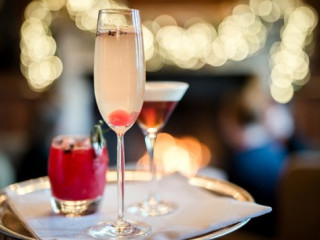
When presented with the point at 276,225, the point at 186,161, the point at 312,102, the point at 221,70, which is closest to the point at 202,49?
the point at 221,70

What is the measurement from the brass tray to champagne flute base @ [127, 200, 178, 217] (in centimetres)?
13

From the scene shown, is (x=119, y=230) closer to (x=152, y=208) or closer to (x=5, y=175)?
(x=152, y=208)

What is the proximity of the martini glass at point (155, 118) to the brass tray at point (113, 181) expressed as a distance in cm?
13

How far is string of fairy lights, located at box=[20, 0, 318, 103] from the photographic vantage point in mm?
4195

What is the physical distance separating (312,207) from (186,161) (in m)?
0.70

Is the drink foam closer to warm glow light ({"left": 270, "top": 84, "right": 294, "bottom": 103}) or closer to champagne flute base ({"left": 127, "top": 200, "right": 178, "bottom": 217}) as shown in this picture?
champagne flute base ({"left": 127, "top": 200, "right": 178, "bottom": 217})

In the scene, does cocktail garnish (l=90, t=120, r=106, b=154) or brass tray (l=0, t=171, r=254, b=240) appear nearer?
brass tray (l=0, t=171, r=254, b=240)

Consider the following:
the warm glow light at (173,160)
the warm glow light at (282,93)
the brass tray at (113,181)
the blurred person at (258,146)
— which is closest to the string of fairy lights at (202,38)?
the warm glow light at (282,93)

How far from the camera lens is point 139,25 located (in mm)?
867

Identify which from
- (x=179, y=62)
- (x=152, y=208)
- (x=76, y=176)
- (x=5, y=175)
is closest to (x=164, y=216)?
(x=152, y=208)

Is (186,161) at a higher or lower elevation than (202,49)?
lower

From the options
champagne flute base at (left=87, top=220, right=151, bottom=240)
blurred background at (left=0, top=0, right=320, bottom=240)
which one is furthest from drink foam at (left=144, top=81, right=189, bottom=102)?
blurred background at (left=0, top=0, right=320, bottom=240)

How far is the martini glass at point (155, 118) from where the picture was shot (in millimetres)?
986

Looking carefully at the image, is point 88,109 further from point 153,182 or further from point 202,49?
point 153,182
